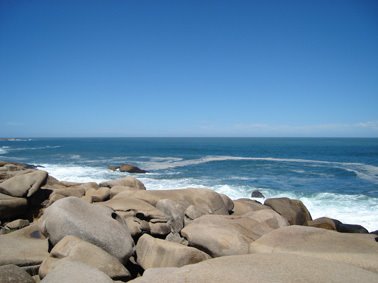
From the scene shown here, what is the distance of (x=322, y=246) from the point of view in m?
6.15

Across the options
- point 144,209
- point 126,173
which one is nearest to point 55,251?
point 144,209

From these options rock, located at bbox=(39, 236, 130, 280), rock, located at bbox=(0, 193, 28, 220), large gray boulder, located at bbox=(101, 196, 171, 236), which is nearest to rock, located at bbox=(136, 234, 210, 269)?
rock, located at bbox=(39, 236, 130, 280)

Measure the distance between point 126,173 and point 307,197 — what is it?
64.2ft

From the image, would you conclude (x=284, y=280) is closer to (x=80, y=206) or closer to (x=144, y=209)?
(x=80, y=206)

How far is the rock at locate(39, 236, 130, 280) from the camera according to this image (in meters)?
5.71

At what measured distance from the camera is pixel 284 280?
4.38 meters

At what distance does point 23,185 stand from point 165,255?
27.6 ft

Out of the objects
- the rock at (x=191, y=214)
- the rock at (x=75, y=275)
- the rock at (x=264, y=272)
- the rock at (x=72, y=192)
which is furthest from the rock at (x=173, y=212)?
the rock at (x=75, y=275)

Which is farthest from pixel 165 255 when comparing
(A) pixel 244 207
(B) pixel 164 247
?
(A) pixel 244 207

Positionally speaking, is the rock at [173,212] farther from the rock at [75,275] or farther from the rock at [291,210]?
the rock at [291,210]

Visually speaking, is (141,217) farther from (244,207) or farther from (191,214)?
(244,207)

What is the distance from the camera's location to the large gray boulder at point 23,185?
11.7m

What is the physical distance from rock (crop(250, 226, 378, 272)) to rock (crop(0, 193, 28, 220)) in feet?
30.5

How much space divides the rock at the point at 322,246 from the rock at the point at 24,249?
16.3 feet
